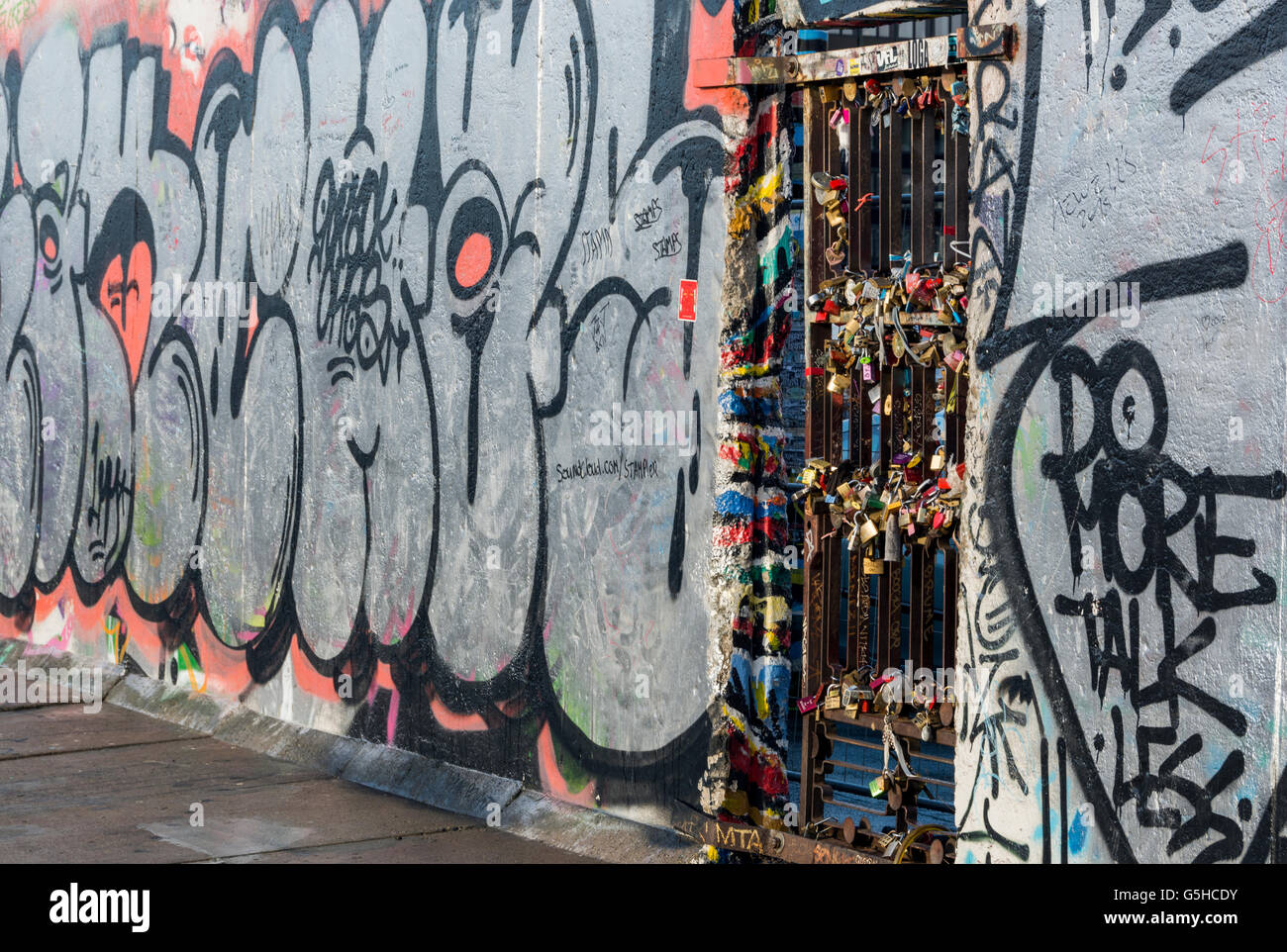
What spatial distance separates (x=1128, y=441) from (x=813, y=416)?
51.5 inches

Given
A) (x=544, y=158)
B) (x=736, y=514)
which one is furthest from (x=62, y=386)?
(x=736, y=514)

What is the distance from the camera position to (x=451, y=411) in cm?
643

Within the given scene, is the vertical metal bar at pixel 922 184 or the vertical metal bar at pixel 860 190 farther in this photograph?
the vertical metal bar at pixel 860 190

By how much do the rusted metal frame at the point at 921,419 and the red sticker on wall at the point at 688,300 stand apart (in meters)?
0.97

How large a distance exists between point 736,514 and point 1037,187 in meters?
1.61

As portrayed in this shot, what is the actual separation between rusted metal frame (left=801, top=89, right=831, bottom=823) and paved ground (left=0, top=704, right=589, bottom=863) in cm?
115

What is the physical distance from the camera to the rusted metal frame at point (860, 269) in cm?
468

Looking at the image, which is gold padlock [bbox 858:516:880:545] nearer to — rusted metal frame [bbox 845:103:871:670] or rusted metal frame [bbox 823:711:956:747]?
rusted metal frame [bbox 845:103:871:670]

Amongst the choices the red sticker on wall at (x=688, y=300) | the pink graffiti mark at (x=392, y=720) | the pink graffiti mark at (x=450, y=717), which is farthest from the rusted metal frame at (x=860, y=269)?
the pink graffiti mark at (x=392, y=720)

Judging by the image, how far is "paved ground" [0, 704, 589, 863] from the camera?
17.9 ft

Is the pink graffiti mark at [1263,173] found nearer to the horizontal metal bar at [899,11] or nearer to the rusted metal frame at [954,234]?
the rusted metal frame at [954,234]

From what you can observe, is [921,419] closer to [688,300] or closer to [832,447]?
[832,447]

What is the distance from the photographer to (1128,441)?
369cm

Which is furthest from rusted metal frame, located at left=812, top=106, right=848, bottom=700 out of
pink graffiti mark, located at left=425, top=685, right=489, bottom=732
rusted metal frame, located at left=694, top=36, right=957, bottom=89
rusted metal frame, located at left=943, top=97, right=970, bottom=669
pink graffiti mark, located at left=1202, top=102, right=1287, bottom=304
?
pink graffiti mark, located at left=425, top=685, right=489, bottom=732
